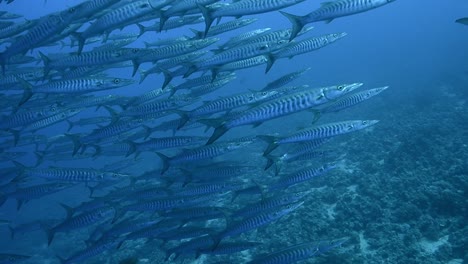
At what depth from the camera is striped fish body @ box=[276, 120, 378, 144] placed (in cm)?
603

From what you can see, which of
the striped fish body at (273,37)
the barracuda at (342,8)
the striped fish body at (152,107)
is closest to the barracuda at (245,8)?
the barracuda at (342,8)

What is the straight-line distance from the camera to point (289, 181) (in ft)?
24.4

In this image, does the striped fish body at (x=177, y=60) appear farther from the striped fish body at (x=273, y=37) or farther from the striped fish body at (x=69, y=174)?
the striped fish body at (x=69, y=174)

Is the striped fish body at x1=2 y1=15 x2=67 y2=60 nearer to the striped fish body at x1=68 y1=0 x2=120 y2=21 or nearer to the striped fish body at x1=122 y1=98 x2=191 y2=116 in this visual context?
the striped fish body at x1=68 y1=0 x2=120 y2=21

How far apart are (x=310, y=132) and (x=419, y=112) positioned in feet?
49.5

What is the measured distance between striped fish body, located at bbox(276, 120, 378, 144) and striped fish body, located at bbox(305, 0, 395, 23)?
1934 millimetres

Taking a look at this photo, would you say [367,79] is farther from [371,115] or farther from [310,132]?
[310,132]

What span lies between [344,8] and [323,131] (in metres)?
2.13

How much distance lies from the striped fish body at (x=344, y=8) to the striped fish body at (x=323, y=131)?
1.93 m

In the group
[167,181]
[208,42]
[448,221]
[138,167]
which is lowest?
[138,167]

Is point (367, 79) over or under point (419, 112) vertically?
under

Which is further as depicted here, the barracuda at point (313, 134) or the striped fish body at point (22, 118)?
the striped fish body at point (22, 118)

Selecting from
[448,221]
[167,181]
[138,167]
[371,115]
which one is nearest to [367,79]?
[371,115]

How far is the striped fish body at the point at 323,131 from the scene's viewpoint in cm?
603
